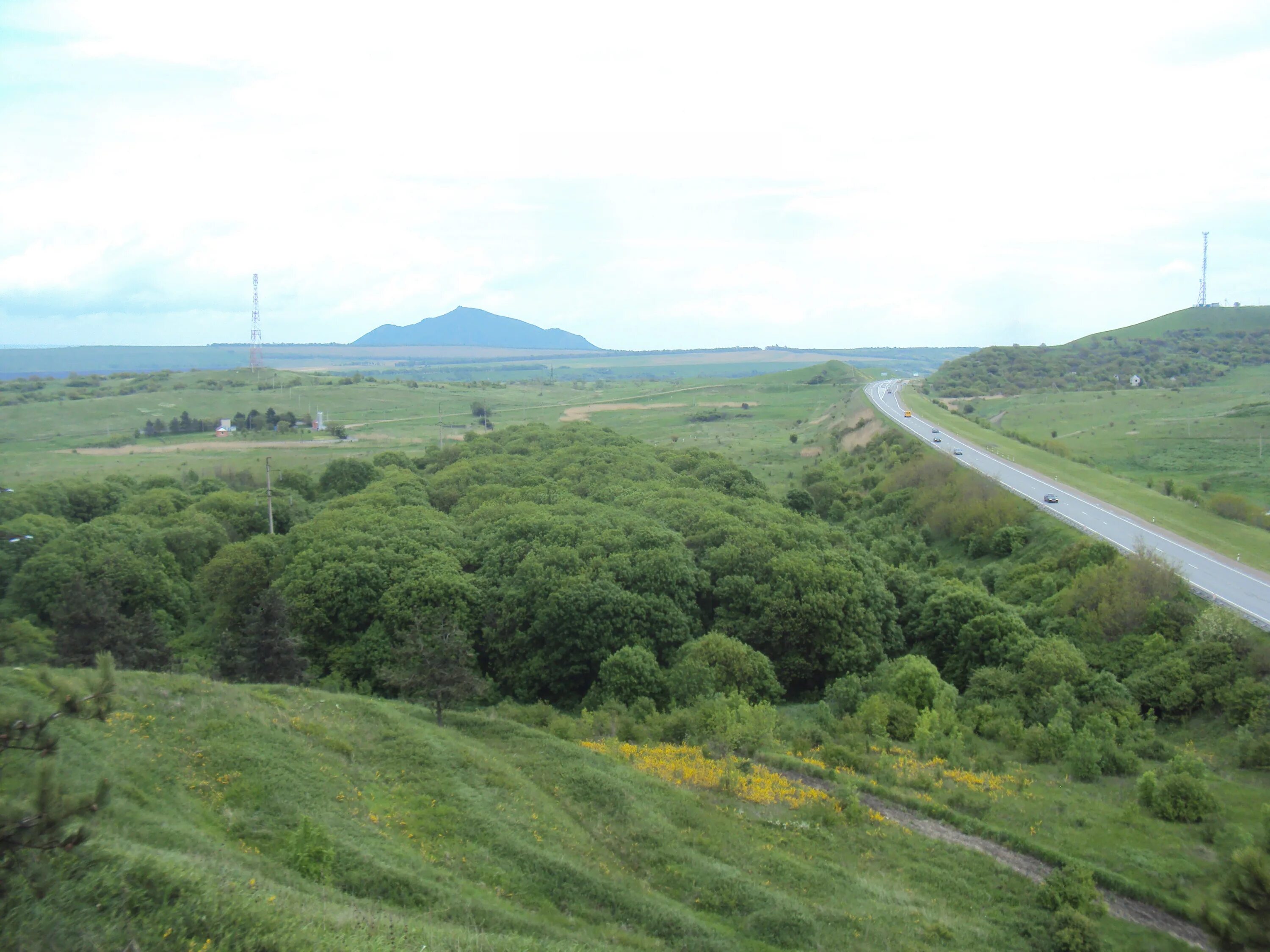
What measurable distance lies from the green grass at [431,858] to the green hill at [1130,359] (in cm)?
12906

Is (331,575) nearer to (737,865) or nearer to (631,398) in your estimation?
(737,865)

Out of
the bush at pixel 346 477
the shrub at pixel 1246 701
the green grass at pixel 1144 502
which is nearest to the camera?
the shrub at pixel 1246 701

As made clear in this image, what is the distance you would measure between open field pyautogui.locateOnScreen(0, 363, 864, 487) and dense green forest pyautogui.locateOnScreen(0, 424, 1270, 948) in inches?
467

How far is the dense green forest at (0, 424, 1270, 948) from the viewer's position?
22.7m

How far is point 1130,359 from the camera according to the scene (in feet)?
500

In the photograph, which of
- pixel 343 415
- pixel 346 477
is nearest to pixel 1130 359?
pixel 343 415

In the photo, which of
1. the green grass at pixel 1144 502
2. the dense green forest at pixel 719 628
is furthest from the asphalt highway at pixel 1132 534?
the dense green forest at pixel 719 628

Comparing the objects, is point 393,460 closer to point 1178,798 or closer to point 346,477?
point 346,477

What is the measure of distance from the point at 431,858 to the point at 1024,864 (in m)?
12.3

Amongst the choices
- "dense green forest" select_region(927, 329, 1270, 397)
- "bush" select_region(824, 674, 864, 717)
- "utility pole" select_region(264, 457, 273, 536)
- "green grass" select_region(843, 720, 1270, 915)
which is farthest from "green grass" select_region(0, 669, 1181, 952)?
"dense green forest" select_region(927, 329, 1270, 397)

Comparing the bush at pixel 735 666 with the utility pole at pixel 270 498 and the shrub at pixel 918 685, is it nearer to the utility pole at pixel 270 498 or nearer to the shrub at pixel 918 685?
the shrub at pixel 918 685

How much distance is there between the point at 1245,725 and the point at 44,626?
44.3 meters

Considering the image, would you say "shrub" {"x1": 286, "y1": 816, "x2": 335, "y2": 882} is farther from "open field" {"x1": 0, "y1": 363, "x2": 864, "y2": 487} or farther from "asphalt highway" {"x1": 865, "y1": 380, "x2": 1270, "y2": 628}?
"open field" {"x1": 0, "y1": 363, "x2": 864, "y2": 487}

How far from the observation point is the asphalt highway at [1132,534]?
3203 centimetres
